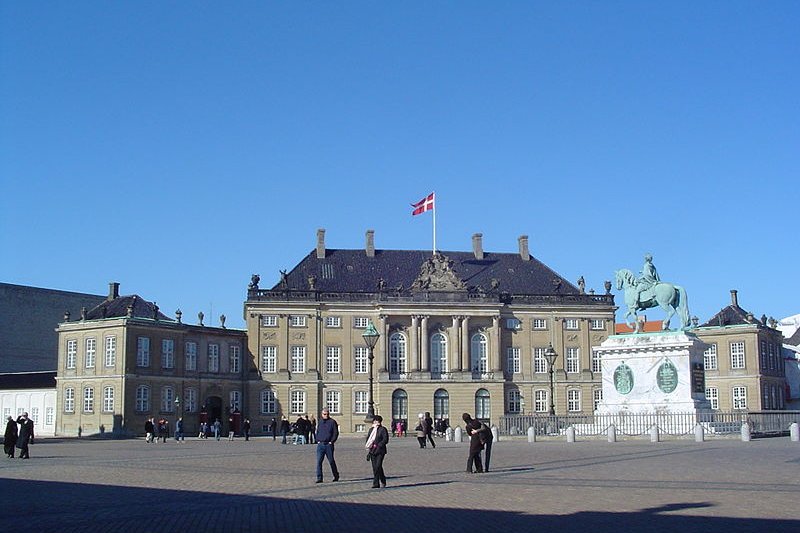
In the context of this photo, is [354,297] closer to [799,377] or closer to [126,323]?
[126,323]

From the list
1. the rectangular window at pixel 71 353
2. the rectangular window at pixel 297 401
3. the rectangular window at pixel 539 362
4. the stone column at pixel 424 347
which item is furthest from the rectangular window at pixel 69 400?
the rectangular window at pixel 539 362

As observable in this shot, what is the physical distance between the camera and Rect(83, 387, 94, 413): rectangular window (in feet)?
212

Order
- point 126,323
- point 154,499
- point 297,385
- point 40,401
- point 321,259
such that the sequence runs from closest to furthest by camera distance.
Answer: point 154,499, point 126,323, point 40,401, point 297,385, point 321,259

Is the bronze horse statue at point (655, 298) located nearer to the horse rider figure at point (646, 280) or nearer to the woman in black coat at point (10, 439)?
the horse rider figure at point (646, 280)

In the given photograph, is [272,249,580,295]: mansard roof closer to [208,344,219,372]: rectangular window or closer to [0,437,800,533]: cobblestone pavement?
[208,344,219,372]: rectangular window

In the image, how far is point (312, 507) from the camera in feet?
49.2

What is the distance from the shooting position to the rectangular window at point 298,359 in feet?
245

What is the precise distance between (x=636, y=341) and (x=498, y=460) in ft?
53.1

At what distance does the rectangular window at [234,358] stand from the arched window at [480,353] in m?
17.9

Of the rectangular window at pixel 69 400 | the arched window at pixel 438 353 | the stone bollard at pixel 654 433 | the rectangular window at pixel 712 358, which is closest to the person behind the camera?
the stone bollard at pixel 654 433

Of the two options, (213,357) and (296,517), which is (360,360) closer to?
(213,357)

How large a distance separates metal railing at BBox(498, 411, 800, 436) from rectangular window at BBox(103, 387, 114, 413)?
89.9ft

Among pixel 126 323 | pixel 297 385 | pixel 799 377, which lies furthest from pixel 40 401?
pixel 799 377

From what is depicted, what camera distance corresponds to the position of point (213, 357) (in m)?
71.1
